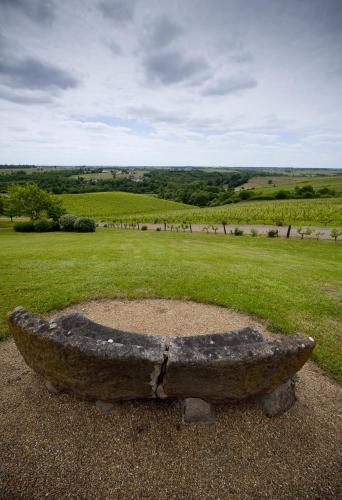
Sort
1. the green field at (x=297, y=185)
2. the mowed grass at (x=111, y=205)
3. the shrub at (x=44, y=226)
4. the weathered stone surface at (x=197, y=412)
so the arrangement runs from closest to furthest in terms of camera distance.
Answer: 1. the weathered stone surface at (x=197, y=412)
2. the shrub at (x=44, y=226)
3. the mowed grass at (x=111, y=205)
4. the green field at (x=297, y=185)

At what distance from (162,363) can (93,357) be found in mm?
1147

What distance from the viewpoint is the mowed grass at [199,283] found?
820 centimetres

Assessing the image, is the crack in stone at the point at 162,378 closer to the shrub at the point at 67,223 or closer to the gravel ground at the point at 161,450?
the gravel ground at the point at 161,450

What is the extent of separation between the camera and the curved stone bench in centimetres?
409

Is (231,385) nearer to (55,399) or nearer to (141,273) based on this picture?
(55,399)

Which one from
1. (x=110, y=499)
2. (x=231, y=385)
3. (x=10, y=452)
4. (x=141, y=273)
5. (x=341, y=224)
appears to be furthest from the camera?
(x=341, y=224)

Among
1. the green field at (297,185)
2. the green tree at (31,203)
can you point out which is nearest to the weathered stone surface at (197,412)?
the green tree at (31,203)

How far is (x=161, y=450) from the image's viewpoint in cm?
405

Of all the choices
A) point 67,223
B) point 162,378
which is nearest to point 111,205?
point 67,223

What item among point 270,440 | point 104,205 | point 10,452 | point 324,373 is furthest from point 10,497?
point 104,205

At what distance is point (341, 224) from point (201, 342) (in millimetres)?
42773

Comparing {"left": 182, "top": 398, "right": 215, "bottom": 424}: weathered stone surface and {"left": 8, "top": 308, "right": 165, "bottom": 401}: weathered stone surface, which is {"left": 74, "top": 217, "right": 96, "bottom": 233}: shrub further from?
{"left": 182, "top": 398, "right": 215, "bottom": 424}: weathered stone surface

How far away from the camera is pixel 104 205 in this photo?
270 feet

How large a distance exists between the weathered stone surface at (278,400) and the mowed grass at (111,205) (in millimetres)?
69936
